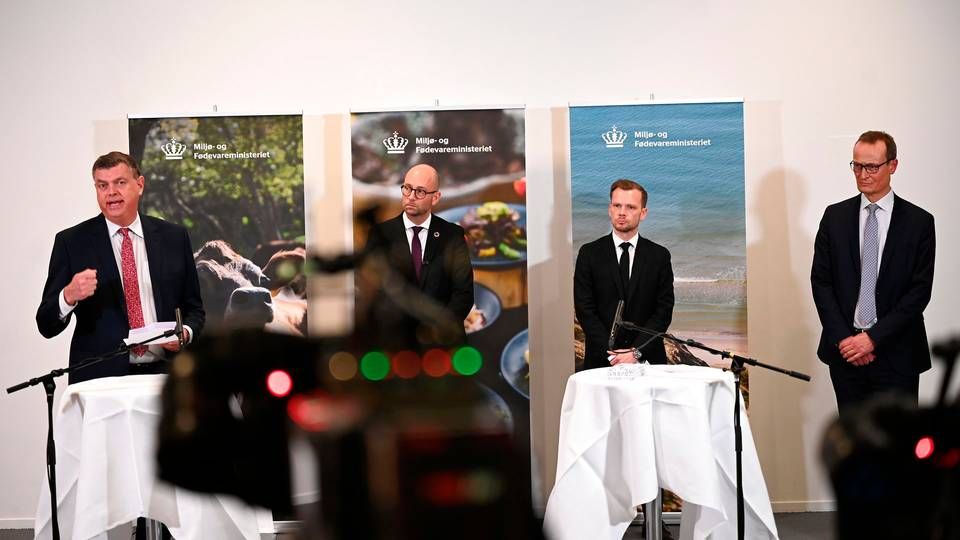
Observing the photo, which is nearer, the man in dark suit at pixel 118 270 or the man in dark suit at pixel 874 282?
the man in dark suit at pixel 118 270

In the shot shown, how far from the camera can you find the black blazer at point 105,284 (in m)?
4.64

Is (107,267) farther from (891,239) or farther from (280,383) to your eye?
(280,383)

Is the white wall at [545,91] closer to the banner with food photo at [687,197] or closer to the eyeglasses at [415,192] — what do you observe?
the banner with food photo at [687,197]

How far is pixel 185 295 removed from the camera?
472cm

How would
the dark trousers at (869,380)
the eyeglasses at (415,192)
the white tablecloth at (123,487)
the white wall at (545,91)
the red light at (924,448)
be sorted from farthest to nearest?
the white wall at (545,91) < the eyeglasses at (415,192) < the dark trousers at (869,380) < the white tablecloth at (123,487) < the red light at (924,448)

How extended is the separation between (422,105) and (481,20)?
2.31ft

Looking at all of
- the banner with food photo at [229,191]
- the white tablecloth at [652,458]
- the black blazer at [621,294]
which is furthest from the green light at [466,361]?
the banner with food photo at [229,191]

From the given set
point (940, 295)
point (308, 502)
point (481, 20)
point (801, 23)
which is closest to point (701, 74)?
point (801, 23)

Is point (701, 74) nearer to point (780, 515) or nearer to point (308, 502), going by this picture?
point (780, 515)

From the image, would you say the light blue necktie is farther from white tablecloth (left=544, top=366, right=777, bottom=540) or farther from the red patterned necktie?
the red patterned necktie

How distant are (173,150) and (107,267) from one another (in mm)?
1338

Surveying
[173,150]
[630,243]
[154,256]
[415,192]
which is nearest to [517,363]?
[630,243]

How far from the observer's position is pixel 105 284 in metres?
4.70

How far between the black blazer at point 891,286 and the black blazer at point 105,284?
137 inches
